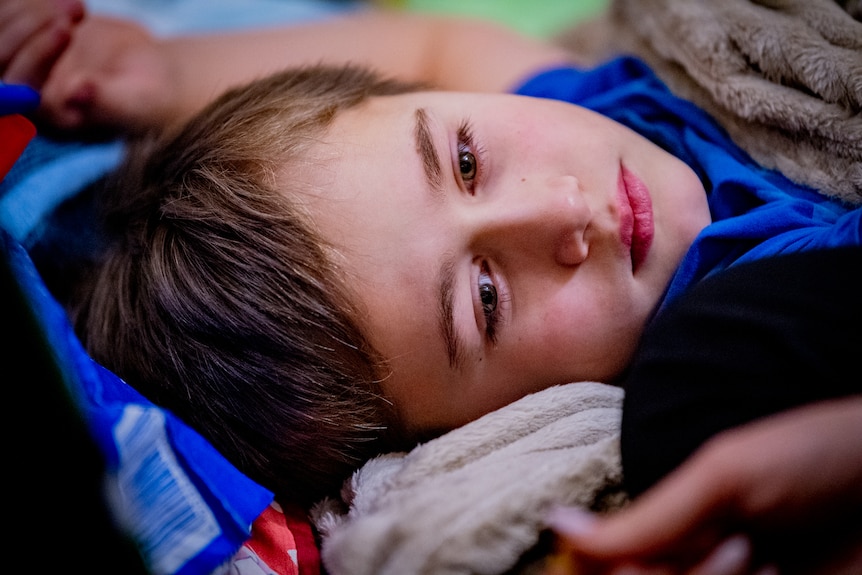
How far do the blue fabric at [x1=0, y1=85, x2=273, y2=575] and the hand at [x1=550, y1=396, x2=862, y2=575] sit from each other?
0.32 m

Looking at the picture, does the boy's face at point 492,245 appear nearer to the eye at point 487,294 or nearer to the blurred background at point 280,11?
the eye at point 487,294

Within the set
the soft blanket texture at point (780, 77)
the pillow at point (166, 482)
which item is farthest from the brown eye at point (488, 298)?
the soft blanket texture at point (780, 77)

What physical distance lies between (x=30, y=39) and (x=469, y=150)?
0.77 metres

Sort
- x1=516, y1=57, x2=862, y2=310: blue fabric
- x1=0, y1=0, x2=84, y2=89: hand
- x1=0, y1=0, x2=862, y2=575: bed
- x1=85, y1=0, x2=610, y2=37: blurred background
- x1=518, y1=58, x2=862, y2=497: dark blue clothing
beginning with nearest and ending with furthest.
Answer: x1=0, y1=0, x2=862, y2=575: bed
x1=518, y1=58, x2=862, y2=497: dark blue clothing
x1=516, y1=57, x2=862, y2=310: blue fabric
x1=0, y1=0, x2=84, y2=89: hand
x1=85, y1=0, x2=610, y2=37: blurred background

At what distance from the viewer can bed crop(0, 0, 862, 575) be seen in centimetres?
37

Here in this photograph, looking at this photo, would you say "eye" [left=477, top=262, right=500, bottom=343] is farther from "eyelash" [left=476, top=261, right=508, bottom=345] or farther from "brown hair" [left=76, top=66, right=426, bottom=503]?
"brown hair" [left=76, top=66, right=426, bottom=503]

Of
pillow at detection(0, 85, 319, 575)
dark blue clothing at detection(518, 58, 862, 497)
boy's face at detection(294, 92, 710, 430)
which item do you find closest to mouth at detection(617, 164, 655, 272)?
boy's face at detection(294, 92, 710, 430)

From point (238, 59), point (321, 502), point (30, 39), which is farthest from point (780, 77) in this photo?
point (30, 39)

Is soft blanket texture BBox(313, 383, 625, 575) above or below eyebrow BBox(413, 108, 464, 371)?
below

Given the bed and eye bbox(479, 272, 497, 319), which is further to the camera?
eye bbox(479, 272, 497, 319)

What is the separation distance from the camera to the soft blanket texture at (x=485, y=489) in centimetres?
50

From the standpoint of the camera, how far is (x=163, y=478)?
580 millimetres

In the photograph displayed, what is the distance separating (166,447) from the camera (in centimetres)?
59

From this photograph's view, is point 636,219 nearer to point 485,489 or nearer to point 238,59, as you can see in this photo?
point 485,489
